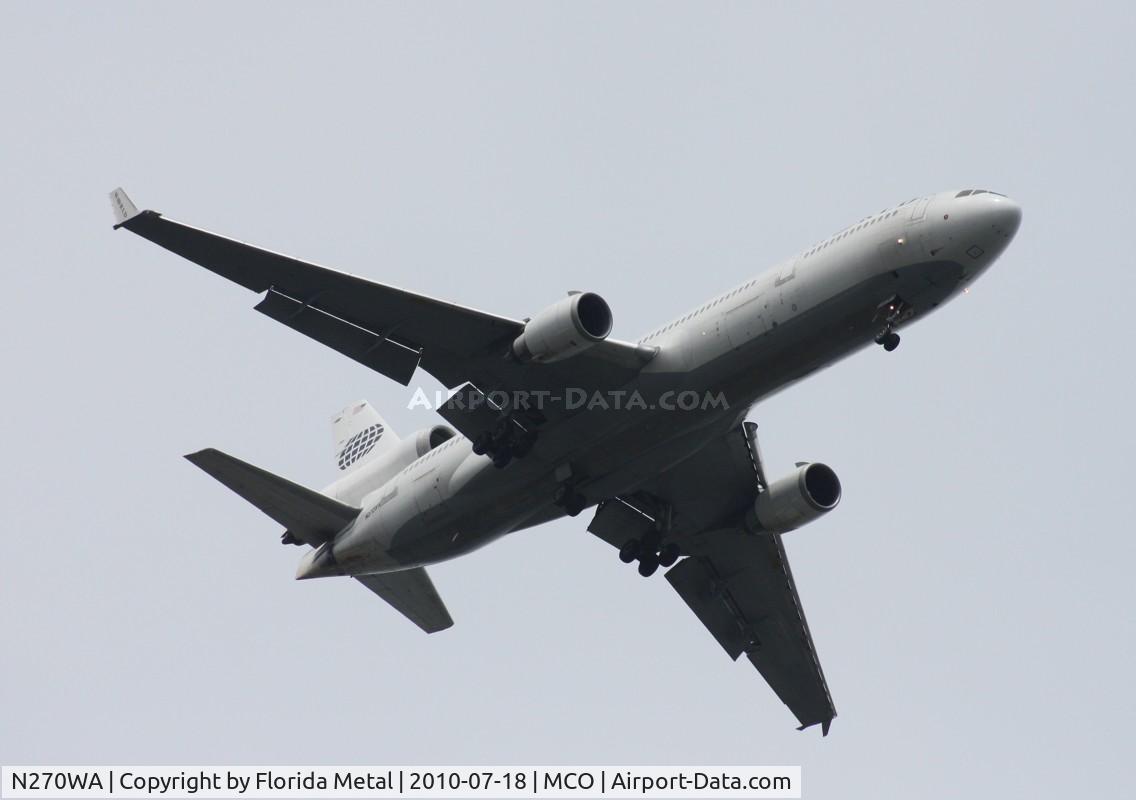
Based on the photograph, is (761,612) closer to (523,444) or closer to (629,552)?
(629,552)

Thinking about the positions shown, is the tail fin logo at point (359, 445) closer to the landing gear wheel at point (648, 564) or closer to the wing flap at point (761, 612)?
the landing gear wheel at point (648, 564)

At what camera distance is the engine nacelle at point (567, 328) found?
3425 centimetres

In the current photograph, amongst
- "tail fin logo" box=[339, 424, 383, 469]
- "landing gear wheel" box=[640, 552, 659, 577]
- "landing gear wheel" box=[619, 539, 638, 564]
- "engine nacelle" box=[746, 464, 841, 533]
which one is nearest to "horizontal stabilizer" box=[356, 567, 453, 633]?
"tail fin logo" box=[339, 424, 383, 469]

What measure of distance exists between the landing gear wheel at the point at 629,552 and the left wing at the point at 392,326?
7414 millimetres

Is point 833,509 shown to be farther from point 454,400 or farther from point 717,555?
point 454,400

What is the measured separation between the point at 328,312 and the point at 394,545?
715cm

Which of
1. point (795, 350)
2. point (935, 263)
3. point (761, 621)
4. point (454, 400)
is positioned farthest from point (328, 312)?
point (761, 621)

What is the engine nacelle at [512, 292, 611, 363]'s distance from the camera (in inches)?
1348

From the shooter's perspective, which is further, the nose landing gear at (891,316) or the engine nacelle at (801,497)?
the engine nacelle at (801,497)

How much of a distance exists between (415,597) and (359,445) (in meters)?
5.60

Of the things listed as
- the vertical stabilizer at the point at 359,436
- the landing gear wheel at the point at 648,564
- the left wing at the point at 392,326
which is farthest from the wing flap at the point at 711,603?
the left wing at the point at 392,326

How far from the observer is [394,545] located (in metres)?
40.4

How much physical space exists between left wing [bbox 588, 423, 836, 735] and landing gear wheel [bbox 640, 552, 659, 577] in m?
0.78
